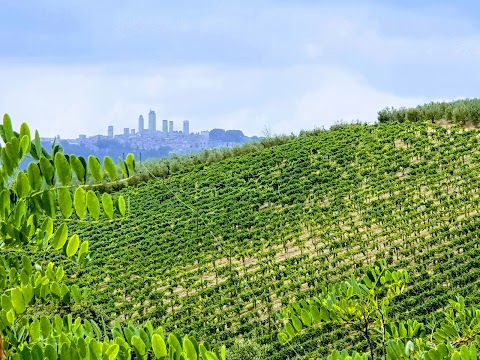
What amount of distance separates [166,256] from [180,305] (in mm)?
3203

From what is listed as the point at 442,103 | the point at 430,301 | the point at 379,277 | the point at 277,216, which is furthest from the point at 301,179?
the point at 379,277

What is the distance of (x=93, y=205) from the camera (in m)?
1.45

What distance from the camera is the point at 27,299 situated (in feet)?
5.47

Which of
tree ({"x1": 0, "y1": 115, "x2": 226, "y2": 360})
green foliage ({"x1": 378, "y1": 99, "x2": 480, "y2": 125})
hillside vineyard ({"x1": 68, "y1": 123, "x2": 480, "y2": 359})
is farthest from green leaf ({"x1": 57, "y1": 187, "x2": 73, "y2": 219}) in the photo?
green foliage ({"x1": 378, "y1": 99, "x2": 480, "y2": 125})

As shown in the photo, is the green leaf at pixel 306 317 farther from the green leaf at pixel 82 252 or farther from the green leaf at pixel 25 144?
the green leaf at pixel 25 144

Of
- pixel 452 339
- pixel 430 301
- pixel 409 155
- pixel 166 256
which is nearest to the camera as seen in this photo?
pixel 452 339

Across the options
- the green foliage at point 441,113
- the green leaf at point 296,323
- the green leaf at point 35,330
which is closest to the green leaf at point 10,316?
the green leaf at point 35,330

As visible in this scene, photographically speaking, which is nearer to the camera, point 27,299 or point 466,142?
point 27,299

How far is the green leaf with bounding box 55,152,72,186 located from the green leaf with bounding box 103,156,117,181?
111mm

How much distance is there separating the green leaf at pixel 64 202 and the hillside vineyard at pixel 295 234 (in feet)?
31.4

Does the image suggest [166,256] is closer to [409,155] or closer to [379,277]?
[409,155]

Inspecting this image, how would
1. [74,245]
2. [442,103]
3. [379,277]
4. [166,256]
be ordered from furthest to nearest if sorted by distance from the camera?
[442,103], [166,256], [379,277], [74,245]

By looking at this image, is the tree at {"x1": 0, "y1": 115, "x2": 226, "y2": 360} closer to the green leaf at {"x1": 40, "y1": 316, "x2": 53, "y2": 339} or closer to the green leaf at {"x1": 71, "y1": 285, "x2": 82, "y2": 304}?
the green leaf at {"x1": 40, "y1": 316, "x2": 53, "y2": 339}

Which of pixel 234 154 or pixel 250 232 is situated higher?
pixel 234 154
